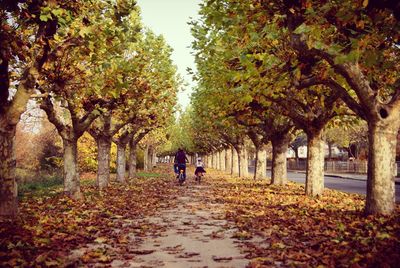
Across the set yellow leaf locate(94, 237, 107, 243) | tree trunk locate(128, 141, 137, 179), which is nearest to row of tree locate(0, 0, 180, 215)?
yellow leaf locate(94, 237, 107, 243)

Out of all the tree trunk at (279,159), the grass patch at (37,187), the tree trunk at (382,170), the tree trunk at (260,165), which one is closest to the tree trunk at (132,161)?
the grass patch at (37,187)

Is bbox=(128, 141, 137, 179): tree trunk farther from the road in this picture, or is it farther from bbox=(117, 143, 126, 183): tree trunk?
the road

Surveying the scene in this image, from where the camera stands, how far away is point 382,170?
9922mm

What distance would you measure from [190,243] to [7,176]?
485 cm

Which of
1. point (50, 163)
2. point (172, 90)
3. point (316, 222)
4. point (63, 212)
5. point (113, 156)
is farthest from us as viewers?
point (50, 163)

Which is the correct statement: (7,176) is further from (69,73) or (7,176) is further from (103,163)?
(103,163)

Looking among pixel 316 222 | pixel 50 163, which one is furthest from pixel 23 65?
pixel 50 163

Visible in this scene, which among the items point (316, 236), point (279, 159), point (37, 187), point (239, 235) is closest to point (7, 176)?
point (239, 235)

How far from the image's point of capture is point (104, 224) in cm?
978

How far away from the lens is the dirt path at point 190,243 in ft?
20.4

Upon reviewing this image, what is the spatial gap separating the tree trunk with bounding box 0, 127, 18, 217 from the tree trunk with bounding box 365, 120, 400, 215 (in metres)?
8.97

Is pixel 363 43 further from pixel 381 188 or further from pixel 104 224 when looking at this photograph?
pixel 104 224

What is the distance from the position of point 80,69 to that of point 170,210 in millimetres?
5474

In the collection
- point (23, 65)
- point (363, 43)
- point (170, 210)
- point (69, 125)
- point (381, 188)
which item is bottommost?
point (170, 210)
